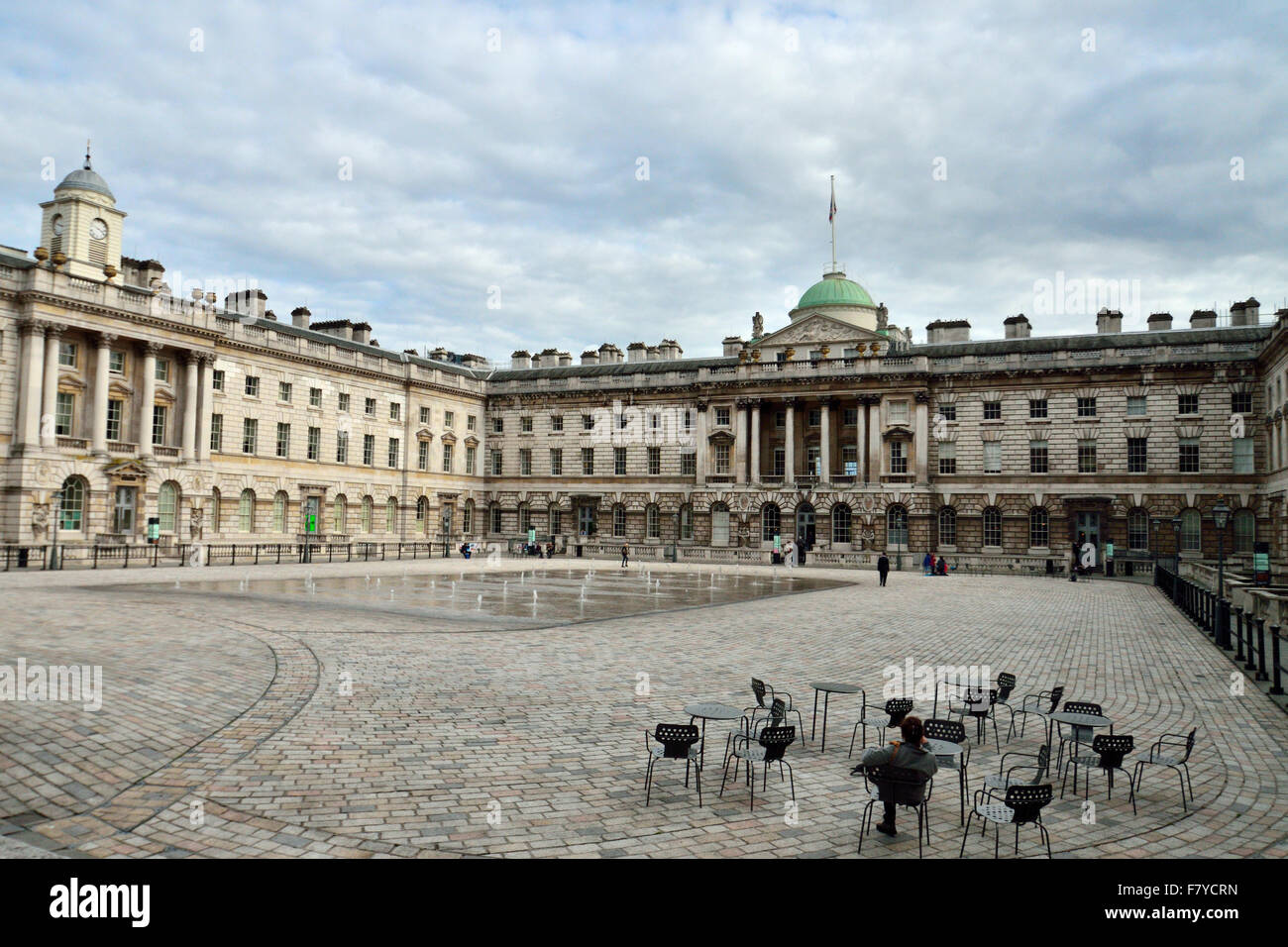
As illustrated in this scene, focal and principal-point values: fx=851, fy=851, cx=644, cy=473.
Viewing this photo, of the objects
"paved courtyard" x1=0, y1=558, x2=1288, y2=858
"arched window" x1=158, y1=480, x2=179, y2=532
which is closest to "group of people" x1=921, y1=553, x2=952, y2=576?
"paved courtyard" x1=0, y1=558, x2=1288, y2=858

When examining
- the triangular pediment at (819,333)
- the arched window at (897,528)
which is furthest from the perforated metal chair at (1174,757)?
the triangular pediment at (819,333)

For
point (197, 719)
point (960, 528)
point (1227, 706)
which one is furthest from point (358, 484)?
point (1227, 706)

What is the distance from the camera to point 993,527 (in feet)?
182

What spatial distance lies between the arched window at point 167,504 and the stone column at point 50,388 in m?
5.97

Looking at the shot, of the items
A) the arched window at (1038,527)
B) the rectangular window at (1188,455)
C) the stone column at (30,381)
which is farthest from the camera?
the arched window at (1038,527)

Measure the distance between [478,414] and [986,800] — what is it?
6358 cm

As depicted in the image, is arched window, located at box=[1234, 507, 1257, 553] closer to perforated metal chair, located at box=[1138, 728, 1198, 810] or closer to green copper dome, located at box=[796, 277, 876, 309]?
green copper dome, located at box=[796, 277, 876, 309]

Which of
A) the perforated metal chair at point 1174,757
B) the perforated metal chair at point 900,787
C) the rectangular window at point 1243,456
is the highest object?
the rectangular window at point 1243,456

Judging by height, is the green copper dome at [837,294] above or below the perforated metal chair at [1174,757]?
above

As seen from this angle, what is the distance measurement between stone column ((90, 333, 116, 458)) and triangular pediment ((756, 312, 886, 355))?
41628mm

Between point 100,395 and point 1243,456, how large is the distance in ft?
207

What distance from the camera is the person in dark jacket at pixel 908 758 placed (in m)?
7.17

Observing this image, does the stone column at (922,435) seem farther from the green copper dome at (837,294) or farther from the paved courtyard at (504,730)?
the paved courtyard at (504,730)
